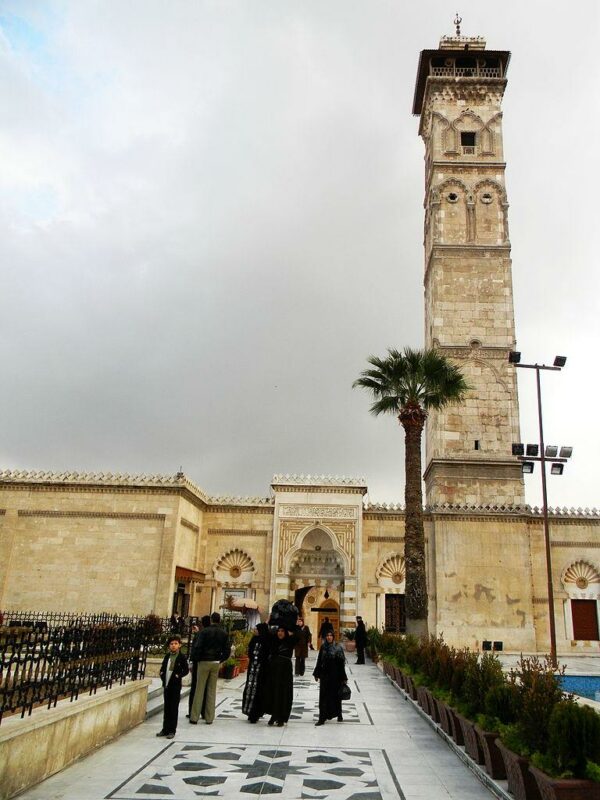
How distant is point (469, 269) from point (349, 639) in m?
15.7

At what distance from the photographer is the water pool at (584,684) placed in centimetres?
1352

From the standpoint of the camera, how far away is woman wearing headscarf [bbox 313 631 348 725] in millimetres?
8258

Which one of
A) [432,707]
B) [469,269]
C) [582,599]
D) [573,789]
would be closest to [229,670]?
[432,707]

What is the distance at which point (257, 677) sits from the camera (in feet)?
26.6

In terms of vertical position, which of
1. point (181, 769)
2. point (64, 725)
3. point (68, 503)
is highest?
point (68, 503)

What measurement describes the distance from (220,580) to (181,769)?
17925 millimetres

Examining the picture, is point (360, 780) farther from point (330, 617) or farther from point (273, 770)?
point (330, 617)

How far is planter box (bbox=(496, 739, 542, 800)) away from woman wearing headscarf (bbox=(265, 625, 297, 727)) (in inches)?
145

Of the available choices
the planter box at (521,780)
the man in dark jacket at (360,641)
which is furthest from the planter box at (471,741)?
the man in dark jacket at (360,641)

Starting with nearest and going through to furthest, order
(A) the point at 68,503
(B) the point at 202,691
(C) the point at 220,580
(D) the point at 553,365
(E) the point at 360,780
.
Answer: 1. (E) the point at 360,780
2. (B) the point at 202,691
3. (D) the point at 553,365
4. (A) the point at 68,503
5. (C) the point at 220,580

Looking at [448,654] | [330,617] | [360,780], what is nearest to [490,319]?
[330,617]

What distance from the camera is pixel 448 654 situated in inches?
320

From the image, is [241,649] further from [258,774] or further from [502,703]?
[502,703]

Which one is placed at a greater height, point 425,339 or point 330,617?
point 425,339
